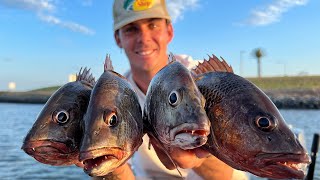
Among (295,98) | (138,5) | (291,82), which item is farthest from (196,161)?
(291,82)

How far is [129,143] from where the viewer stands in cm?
237

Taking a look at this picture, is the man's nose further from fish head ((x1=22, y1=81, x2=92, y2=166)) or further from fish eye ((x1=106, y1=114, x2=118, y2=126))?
fish eye ((x1=106, y1=114, x2=118, y2=126))

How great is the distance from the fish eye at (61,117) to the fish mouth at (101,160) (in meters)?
0.44

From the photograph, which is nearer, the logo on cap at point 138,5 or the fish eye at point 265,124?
the fish eye at point 265,124

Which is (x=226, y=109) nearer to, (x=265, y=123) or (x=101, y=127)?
(x=265, y=123)

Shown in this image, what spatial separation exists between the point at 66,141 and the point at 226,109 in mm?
1028

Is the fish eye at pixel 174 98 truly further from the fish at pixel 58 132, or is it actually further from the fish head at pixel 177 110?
the fish at pixel 58 132

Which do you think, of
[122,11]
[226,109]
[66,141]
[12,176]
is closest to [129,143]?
[66,141]

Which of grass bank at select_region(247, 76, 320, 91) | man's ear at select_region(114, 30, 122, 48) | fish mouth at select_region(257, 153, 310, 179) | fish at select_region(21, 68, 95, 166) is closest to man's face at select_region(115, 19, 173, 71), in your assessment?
man's ear at select_region(114, 30, 122, 48)

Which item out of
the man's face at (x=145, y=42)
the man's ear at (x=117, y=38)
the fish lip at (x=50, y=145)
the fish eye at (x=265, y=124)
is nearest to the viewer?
the fish eye at (x=265, y=124)

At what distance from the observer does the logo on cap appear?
4.72 metres

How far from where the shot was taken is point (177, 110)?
7.57 ft

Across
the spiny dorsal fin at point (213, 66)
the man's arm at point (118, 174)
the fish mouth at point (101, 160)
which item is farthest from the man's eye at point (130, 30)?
the fish mouth at point (101, 160)

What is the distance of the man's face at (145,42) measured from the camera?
4902mm
